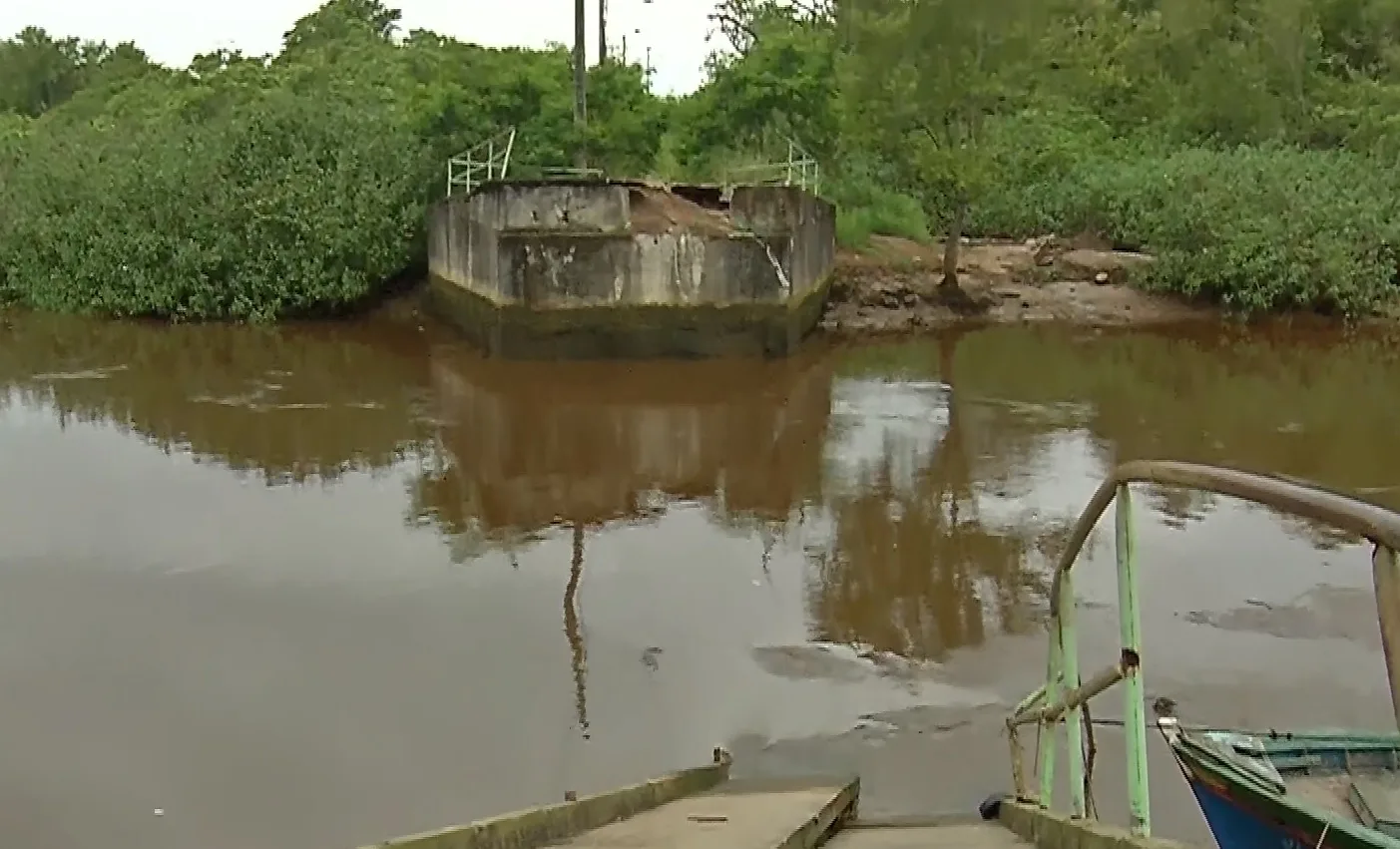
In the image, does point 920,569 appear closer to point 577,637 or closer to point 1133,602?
point 577,637

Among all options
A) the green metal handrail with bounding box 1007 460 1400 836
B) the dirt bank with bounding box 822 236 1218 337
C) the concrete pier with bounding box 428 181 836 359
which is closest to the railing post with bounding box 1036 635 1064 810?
the green metal handrail with bounding box 1007 460 1400 836

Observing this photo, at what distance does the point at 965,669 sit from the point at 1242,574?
2.56 metres

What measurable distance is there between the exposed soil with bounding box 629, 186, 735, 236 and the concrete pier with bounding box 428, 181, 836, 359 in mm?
136

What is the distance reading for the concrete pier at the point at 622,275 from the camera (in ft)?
51.7

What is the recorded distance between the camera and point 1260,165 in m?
22.3

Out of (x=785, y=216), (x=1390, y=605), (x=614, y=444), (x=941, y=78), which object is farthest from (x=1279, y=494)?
(x=941, y=78)

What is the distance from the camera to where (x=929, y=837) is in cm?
425

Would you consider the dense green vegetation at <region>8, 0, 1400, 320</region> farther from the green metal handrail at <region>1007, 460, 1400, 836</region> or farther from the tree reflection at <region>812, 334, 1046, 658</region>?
the green metal handrail at <region>1007, 460, 1400, 836</region>

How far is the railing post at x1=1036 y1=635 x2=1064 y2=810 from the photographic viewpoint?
13.3 ft

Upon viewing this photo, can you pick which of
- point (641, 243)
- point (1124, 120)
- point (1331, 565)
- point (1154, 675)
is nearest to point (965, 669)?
point (1154, 675)

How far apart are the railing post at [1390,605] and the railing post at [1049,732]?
190 cm

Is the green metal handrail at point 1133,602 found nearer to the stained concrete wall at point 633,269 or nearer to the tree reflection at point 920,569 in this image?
the tree reflection at point 920,569

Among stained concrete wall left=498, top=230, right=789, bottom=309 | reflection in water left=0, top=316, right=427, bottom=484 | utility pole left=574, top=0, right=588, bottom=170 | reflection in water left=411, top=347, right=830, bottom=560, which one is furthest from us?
utility pole left=574, top=0, right=588, bottom=170

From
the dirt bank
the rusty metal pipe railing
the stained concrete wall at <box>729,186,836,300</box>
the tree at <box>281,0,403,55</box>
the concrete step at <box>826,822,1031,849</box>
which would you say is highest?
the tree at <box>281,0,403,55</box>
